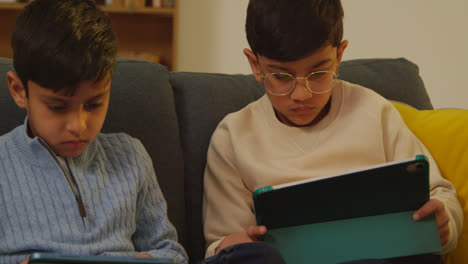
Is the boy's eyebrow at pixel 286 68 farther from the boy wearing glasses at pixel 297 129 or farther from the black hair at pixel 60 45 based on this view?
the black hair at pixel 60 45

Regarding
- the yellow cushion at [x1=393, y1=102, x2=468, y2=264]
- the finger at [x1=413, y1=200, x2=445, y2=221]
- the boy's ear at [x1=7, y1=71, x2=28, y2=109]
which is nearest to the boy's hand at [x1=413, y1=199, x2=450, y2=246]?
the finger at [x1=413, y1=200, x2=445, y2=221]

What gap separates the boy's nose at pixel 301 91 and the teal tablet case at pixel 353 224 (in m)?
0.27

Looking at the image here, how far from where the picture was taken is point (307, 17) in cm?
115

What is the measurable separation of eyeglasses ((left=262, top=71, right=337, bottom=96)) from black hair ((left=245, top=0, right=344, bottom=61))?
48 millimetres

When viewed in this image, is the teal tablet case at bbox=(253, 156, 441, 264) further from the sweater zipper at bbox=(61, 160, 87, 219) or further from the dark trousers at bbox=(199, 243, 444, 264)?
the sweater zipper at bbox=(61, 160, 87, 219)

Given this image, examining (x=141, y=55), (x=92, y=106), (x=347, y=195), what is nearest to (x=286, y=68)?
(x=347, y=195)

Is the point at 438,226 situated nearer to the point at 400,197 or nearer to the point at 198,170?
the point at 400,197

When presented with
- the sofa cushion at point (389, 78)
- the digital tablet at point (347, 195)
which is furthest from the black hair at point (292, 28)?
the sofa cushion at point (389, 78)

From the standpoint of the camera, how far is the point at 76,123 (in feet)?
3.03

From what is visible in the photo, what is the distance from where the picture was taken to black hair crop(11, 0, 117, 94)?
902 millimetres

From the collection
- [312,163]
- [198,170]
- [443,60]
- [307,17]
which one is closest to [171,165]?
[198,170]

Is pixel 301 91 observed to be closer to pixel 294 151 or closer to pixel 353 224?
pixel 294 151

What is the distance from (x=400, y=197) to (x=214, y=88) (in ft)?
2.10

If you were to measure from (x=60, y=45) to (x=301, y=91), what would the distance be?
0.52 metres
